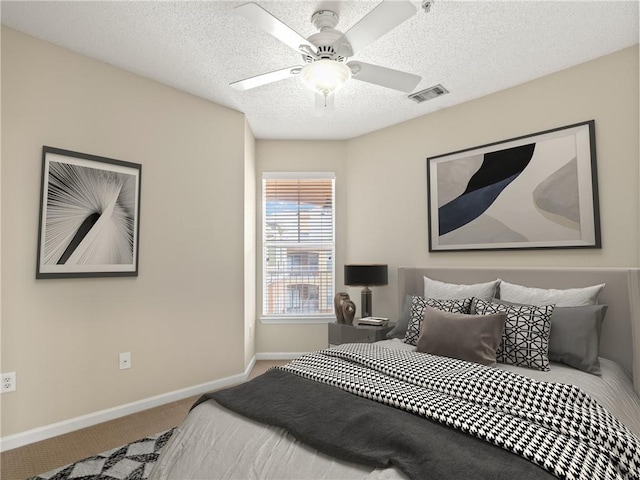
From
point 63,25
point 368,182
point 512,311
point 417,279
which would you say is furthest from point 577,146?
point 63,25

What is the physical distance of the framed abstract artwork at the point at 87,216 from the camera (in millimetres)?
2602

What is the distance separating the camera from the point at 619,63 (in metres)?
2.71

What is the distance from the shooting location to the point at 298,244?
4617 mm

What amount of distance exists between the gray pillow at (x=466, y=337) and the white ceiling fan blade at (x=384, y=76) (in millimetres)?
1468

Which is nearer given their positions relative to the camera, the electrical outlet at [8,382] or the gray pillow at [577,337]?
the gray pillow at [577,337]

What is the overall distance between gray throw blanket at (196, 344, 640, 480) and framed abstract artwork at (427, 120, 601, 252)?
1693 mm

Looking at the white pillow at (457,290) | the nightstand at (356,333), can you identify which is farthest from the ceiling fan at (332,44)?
the nightstand at (356,333)

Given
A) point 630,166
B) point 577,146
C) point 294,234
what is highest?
point 577,146

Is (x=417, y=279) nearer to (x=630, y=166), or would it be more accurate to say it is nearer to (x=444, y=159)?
(x=444, y=159)

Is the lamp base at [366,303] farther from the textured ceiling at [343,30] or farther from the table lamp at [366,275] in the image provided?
the textured ceiling at [343,30]

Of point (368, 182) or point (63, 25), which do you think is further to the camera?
Answer: point (368, 182)

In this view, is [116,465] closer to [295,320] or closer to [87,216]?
[87,216]

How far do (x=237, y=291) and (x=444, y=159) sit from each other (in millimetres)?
2344

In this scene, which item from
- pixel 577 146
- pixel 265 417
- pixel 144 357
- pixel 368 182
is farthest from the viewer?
pixel 368 182
